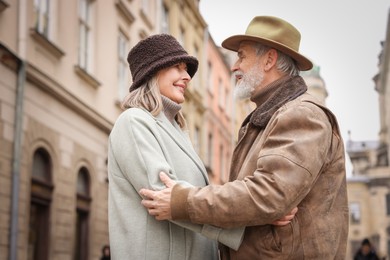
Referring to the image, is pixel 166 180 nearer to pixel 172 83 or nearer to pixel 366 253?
pixel 172 83

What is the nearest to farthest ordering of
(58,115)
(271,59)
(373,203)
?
(271,59) < (58,115) < (373,203)

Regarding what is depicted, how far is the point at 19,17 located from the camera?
36.6 feet

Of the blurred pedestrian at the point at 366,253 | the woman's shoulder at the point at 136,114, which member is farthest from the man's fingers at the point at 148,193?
the blurred pedestrian at the point at 366,253

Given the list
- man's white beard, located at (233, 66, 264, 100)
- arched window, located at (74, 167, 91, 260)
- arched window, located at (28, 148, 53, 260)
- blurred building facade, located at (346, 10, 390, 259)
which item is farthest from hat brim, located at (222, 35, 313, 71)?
blurred building facade, located at (346, 10, 390, 259)

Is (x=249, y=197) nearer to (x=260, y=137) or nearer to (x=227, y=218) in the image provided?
(x=227, y=218)

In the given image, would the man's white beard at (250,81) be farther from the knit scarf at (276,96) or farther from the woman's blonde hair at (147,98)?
the woman's blonde hair at (147,98)

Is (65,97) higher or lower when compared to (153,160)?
higher

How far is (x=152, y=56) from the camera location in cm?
336

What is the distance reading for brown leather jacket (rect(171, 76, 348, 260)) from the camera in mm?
2816

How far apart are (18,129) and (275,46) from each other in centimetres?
843

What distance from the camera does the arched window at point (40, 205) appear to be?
11906 millimetres

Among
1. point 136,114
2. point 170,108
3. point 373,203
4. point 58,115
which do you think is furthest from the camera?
point 373,203

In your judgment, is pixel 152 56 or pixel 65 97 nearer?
pixel 152 56

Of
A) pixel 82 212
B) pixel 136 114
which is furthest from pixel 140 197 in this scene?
pixel 82 212
